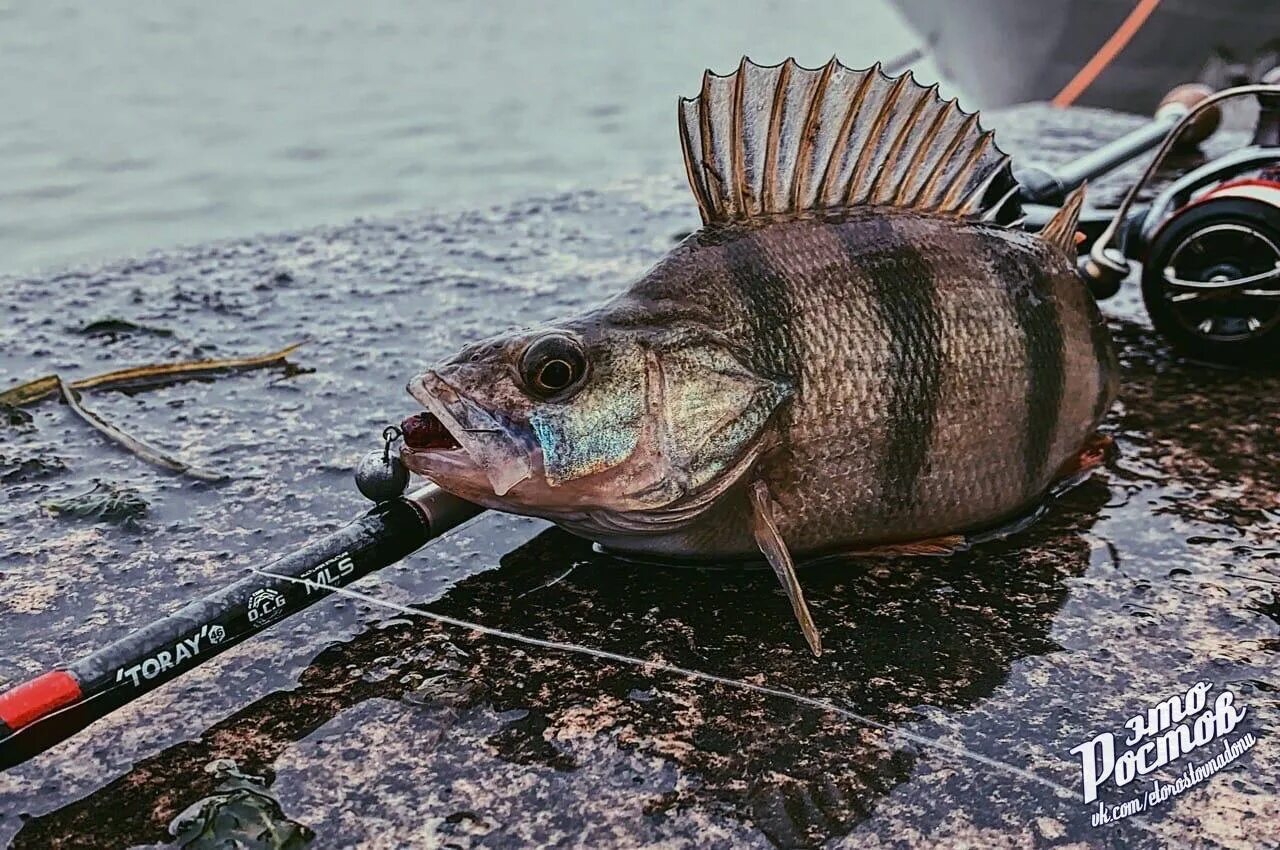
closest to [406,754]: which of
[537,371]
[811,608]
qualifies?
[537,371]

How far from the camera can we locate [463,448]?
1.88 meters

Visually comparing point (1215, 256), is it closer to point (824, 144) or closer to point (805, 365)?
point (824, 144)

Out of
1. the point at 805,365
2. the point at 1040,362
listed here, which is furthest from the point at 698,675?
the point at 1040,362

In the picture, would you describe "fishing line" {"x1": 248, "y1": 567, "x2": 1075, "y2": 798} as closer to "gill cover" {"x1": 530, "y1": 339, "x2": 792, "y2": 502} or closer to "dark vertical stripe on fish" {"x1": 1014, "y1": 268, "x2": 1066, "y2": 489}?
"gill cover" {"x1": 530, "y1": 339, "x2": 792, "y2": 502}

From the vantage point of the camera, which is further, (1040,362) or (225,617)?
(1040,362)

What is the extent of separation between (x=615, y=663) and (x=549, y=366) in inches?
17.7

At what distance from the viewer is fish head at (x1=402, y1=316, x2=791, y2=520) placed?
1860mm

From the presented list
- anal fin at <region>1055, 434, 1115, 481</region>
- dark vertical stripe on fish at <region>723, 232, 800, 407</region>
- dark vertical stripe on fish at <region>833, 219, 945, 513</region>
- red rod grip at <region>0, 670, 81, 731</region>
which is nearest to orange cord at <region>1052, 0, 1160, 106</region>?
anal fin at <region>1055, 434, 1115, 481</region>

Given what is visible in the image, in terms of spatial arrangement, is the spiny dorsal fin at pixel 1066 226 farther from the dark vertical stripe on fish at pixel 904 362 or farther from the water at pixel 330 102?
the water at pixel 330 102

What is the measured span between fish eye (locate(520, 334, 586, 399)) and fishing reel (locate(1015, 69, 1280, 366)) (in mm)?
1344

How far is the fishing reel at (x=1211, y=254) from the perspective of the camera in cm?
276

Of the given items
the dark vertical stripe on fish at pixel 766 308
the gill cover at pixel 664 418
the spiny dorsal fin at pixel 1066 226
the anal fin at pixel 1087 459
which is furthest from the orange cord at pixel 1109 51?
the gill cover at pixel 664 418

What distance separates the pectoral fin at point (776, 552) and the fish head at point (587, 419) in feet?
0.22

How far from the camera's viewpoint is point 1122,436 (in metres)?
2.77
